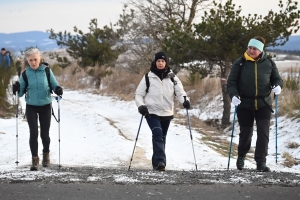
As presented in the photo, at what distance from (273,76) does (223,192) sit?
2501mm

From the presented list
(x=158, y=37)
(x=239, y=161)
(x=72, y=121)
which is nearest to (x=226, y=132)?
(x=72, y=121)

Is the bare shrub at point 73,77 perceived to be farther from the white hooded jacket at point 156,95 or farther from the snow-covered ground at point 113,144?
the white hooded jacket at point 156,95

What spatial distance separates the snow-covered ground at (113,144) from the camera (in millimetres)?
8891

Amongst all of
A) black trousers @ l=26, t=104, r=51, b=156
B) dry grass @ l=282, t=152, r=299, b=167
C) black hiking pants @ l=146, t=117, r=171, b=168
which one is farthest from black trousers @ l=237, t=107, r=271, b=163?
black trousers @ l=26, t=104, r=51, b=156

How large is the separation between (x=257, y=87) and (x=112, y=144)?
411 cm

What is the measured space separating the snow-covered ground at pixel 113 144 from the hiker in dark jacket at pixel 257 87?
1053 millimetres

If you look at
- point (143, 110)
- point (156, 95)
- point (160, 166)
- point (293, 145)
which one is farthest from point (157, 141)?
point (293, 145)

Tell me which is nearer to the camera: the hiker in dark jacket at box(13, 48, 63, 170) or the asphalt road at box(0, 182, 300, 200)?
the asphalt road at box(0, 182, 300, 200)

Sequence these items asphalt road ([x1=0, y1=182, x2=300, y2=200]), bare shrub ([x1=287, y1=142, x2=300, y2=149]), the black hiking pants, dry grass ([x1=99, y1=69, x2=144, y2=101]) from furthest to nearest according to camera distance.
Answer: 1. dry grass ([x1=99, y1=69, x2=144, y2=101])
2. bare shrub ([x1=287, y1=142, x2=300, y2=149])
3. the black hiking pants
4. asphalt road ([x1=0, y1=182, x2=300, y2=200])

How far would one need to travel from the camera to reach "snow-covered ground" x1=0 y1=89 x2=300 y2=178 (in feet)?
29.2

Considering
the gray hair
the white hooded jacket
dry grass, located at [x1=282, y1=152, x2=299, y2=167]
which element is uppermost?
the gray hair

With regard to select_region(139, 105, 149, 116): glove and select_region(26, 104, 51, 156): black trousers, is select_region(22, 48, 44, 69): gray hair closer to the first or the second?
select_region(26, 104, 51, 156): black trousers

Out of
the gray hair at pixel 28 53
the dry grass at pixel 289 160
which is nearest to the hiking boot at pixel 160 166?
the gray hair at pixel 28 53

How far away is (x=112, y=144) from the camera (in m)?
10.7
